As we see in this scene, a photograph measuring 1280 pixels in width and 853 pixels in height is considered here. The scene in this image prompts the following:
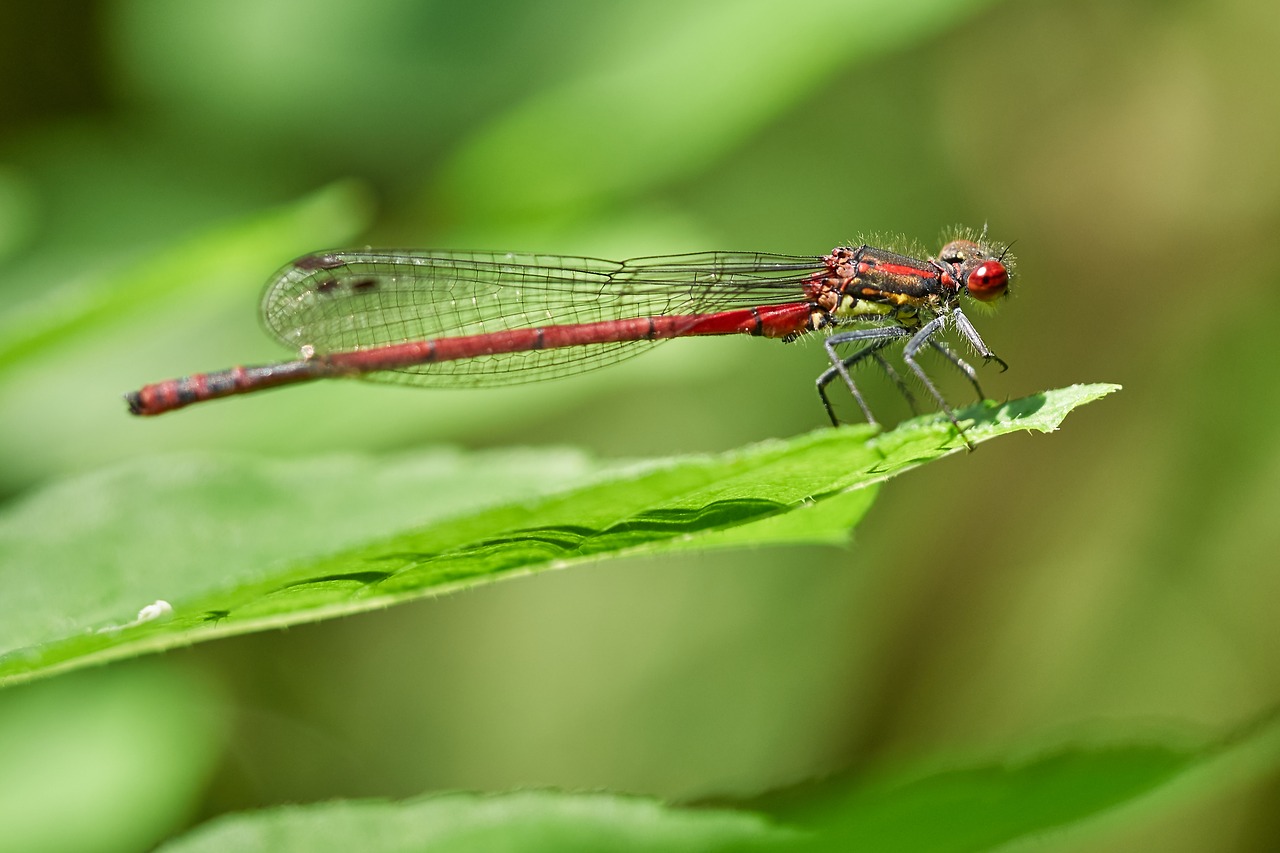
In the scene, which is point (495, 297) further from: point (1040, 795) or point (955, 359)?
point (1040, 795)

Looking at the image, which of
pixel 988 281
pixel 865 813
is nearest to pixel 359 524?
pixel 865 813

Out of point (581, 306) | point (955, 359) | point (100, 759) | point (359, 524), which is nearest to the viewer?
point (359, 524)

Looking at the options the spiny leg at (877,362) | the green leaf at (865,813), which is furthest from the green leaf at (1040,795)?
the spiny leg at (877,362)

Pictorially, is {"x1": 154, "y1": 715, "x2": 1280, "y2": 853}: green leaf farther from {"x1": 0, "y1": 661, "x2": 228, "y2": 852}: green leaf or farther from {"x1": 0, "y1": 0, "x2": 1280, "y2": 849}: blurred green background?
{"x1": 0, "y1": 661, "x2": 228, "y2": 852}: green leaf

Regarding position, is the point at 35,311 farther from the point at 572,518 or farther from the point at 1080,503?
the point at 1080,503

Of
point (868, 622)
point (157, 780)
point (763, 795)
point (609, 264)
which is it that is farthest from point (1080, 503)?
point (763, 795)

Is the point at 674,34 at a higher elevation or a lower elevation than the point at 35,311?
higher

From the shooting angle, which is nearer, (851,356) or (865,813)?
(865,813)
